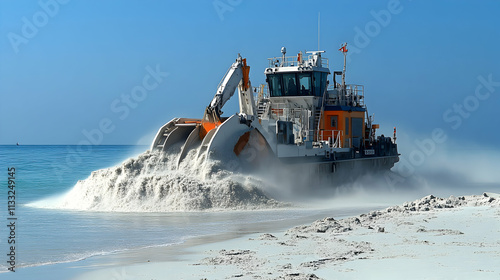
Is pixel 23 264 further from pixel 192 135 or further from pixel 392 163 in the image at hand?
pixel 392 163

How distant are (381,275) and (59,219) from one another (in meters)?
10.8

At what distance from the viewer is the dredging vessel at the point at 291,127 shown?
1981 centimetres

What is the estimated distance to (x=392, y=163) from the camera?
31750 millimetres

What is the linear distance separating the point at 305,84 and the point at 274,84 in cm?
135

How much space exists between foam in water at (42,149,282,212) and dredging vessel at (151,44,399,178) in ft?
1.75

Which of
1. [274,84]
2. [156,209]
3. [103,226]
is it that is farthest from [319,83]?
[103,226]

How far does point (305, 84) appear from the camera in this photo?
2597cm

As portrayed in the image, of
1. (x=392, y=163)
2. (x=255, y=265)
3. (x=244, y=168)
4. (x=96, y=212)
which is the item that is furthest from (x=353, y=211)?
(x=392, y=163)

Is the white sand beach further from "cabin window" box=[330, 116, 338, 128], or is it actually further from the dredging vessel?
"cabin window" box=[330, 116, 338, 128]

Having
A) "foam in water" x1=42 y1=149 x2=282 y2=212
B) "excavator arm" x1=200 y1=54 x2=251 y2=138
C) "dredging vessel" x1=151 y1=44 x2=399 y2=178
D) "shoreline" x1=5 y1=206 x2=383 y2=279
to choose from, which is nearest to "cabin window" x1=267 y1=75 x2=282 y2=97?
"dredging vessel" x1=151 y1=44 x2=399 y2=178

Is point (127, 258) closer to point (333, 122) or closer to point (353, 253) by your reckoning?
point (353, 253)

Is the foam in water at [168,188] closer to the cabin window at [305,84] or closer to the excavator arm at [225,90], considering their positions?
the excavator arm at [225,90]

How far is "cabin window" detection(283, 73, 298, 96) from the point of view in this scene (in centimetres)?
2609

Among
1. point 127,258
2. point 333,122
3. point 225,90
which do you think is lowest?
point 127,258
